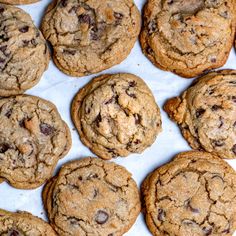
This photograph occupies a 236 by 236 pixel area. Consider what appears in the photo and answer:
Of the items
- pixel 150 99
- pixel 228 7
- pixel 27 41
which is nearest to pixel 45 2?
pixel 27 41

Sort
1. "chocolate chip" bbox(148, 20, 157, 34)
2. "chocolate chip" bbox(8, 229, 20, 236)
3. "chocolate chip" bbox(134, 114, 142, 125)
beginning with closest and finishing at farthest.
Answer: "chocolate chip" bbox(8, 229, 20, 236) → "chocolate chip" bbox(134, 114, 142, 125) → "chocolate chip" bbox(148, 20, 157, 34)

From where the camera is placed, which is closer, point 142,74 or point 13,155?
point 13,155

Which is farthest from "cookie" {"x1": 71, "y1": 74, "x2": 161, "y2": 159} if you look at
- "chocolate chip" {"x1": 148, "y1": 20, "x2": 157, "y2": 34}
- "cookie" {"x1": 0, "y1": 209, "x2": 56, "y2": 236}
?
"cookie" {"x1": 0, "y1": 209, "x2": 56, "y2": 236}

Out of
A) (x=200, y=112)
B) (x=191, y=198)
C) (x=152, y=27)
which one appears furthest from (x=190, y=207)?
(x=152, y=27)

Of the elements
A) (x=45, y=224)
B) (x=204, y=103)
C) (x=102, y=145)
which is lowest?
(x=45, y=224)

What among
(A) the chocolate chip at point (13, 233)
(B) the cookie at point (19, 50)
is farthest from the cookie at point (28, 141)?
(A) the chocolate chip at point (13, 233)

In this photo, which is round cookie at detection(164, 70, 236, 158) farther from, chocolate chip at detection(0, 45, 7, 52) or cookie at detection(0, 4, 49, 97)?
chocolate chip at detection(0, 45, 7, 52)

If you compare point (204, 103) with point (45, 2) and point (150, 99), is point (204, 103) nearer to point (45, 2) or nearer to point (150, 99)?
point (150, 99)

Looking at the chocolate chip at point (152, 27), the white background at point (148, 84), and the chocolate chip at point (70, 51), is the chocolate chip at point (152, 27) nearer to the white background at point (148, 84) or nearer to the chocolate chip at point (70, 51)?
the white background at point (148, 84)
